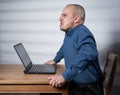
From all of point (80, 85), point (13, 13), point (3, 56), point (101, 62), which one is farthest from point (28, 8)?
point (80, 85)

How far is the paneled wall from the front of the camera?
2.39 metres

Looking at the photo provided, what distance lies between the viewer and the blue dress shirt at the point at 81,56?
4.45ft

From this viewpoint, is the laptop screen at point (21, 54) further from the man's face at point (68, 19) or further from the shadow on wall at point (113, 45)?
the shadow on wall at point (113, 45)

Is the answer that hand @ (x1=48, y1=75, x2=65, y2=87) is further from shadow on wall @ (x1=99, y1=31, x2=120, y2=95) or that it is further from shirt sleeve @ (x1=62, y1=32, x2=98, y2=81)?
shadow on wall @ (x1=99, y1=31, x2=120, y2=95)

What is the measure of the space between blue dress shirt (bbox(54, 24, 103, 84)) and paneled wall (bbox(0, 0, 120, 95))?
844 mm

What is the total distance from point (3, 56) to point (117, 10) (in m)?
1.38

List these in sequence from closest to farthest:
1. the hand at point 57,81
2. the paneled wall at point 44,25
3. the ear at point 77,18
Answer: the hand at point 57,81 → the ear at point 77,18 → the paneled wall at point 44,25

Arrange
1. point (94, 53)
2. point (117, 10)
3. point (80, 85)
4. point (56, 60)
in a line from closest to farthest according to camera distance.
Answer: point (94, 53) < point (80, 85) < point (56, 60) < point (117, 10)

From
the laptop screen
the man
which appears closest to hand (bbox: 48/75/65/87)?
the man

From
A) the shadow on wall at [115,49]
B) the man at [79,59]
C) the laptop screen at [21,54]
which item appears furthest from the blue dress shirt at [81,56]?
the shadow on wall at [115,49]

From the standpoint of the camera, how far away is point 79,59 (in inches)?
53.6

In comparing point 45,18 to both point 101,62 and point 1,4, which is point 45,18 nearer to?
point 1,4

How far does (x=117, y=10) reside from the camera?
2.37 meters

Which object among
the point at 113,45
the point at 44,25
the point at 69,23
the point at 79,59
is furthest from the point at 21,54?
the point at 113,45
